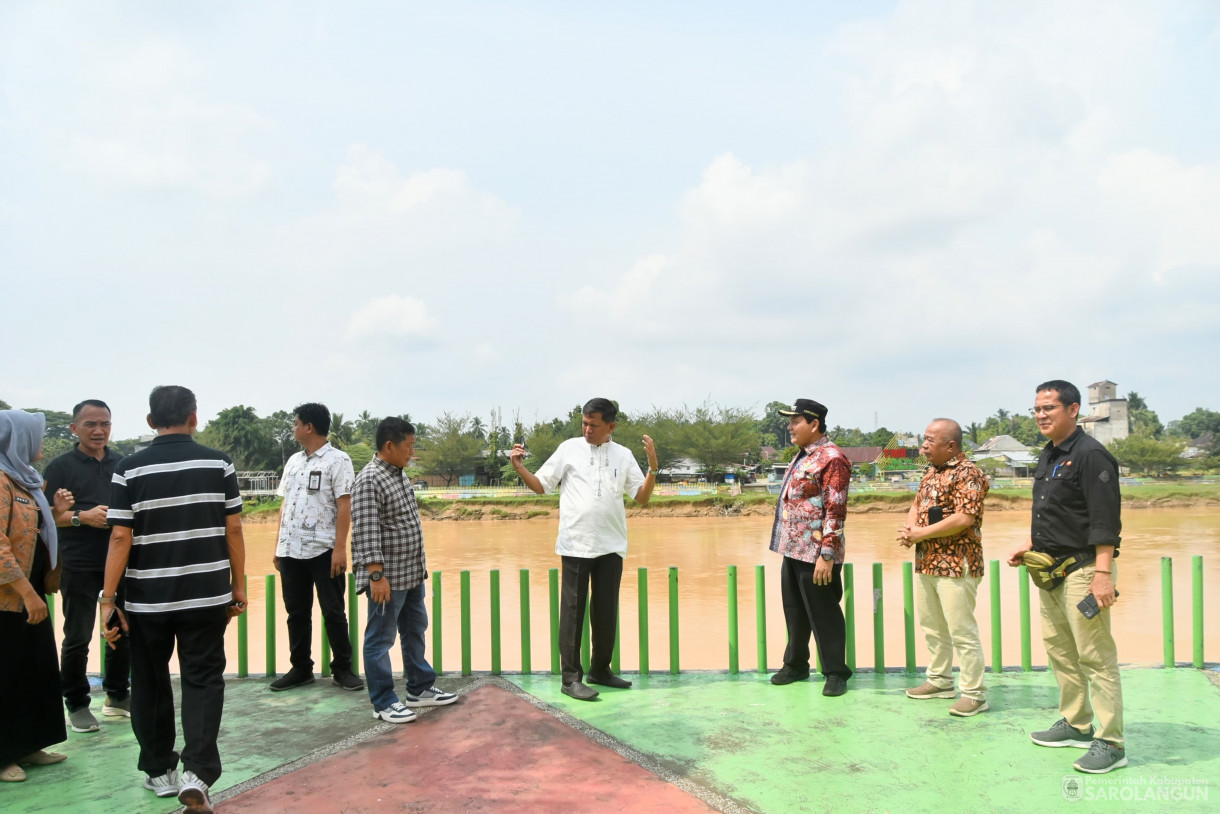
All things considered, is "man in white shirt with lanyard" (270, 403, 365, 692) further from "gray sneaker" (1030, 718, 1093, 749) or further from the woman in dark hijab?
"gray sneaker" (1030, 718, 1093, 749)

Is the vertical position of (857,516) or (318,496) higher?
(318,496)

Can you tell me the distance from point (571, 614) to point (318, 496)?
70.0 inches

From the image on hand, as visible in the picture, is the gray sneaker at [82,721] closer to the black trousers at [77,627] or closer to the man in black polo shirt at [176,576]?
the black trousers at [77,627]

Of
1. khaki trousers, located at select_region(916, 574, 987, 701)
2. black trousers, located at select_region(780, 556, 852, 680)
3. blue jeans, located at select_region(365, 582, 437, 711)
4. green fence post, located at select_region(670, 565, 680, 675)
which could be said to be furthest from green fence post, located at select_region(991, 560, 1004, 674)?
blue jeans, located at select_region(365, 582, 437, 711)

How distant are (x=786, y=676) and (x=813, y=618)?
1.35 feet

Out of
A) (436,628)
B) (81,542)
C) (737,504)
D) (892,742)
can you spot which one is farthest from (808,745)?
(737,504)

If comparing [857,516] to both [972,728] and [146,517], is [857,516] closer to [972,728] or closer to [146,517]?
[972,728]

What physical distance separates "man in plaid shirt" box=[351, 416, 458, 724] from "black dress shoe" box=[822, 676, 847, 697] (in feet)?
7.37

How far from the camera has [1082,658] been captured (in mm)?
3555

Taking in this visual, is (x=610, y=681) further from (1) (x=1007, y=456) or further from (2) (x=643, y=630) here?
(1) (x=1007, y=456)

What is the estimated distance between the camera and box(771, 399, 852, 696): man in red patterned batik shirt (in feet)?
15.3

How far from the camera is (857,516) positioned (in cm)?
3084

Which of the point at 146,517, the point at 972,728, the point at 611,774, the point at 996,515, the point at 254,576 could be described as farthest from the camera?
the point at 996,515

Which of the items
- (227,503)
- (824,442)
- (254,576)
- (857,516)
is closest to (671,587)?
(824,442)
